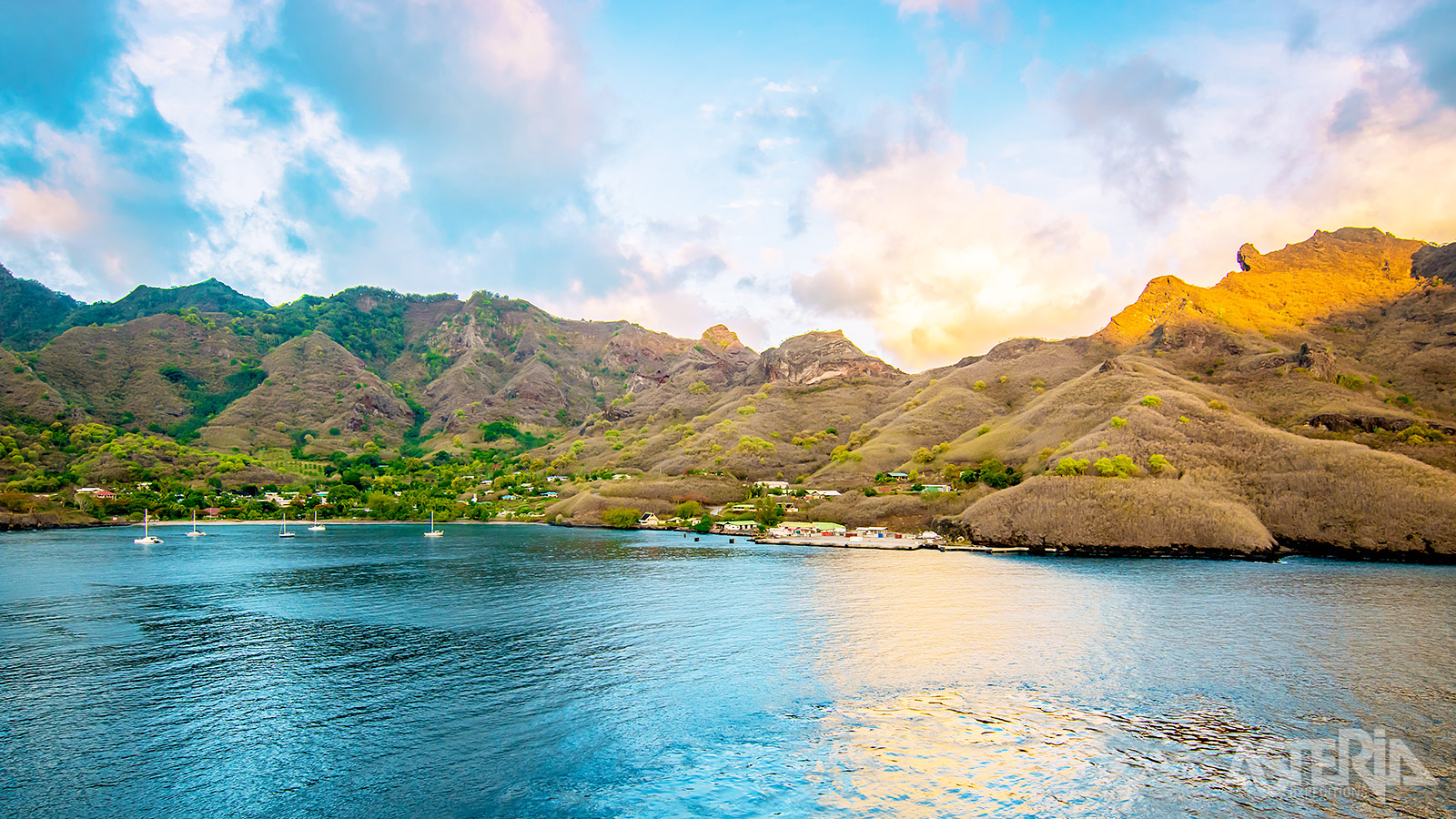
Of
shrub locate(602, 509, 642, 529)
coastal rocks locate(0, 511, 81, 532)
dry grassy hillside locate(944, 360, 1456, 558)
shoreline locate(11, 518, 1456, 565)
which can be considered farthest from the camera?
shrub locate(602, 509, 642, 529)

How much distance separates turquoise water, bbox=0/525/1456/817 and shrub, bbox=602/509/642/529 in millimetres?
91931

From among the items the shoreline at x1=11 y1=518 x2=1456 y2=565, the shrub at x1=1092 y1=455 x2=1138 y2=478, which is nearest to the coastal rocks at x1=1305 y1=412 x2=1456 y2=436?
the shoreline at x1=11 y1=518 x2=1456 y2=565

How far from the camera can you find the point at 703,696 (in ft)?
115

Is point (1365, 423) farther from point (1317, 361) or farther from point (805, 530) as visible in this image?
point (805, 530)

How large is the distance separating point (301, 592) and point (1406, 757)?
78.8 m

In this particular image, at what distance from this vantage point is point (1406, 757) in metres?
27.7

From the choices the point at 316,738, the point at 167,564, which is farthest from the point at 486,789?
the point at 167,564

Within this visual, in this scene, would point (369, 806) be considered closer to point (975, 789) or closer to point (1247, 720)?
point (975, 789)

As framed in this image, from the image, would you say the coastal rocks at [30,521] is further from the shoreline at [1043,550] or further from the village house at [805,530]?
the village house at [805,530]

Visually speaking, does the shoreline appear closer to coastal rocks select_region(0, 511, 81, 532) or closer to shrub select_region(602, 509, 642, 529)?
coastal rocks select_region(0, 511, 81, 532)

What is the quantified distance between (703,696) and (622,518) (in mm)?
131847

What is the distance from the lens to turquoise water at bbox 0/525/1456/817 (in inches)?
958

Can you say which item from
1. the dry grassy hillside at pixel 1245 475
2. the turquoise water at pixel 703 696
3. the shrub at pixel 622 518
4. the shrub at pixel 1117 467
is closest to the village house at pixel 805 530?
the dry grassy hillside at pixel 1245 475

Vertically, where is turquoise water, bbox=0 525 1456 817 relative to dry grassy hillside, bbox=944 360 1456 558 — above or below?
below
